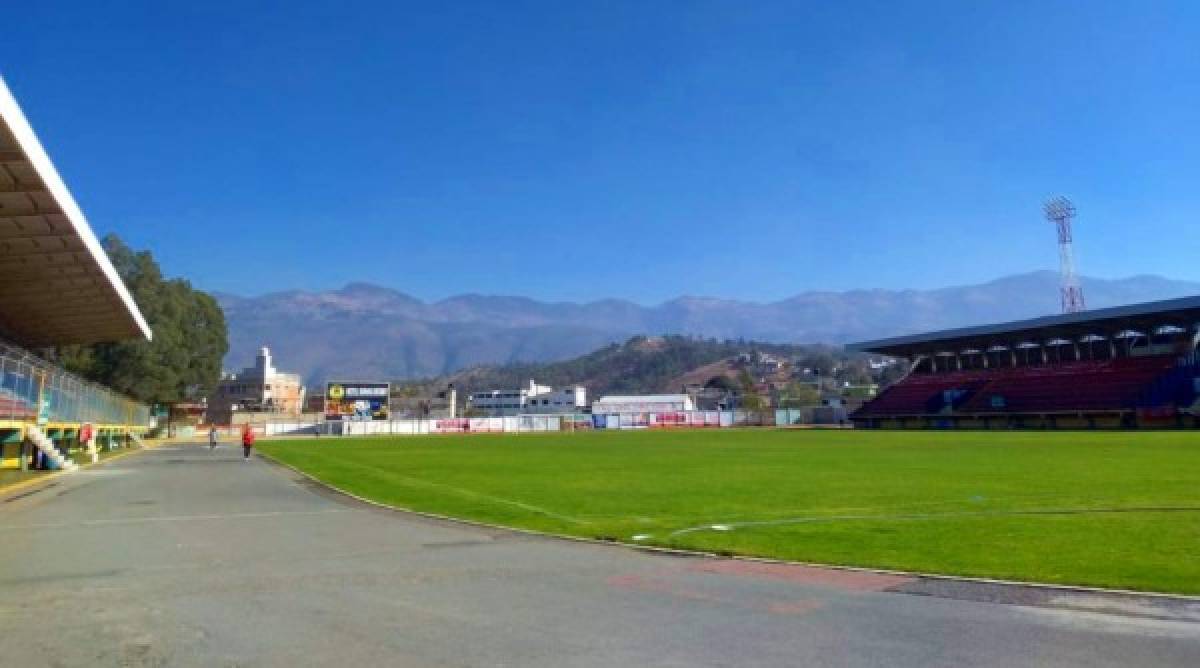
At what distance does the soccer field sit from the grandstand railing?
33.9ft

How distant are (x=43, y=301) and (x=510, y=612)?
128 ft

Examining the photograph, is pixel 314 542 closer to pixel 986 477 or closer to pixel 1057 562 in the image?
pixel 1057 562

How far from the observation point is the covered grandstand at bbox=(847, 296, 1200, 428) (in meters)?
74.5

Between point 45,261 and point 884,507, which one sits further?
point 45,261

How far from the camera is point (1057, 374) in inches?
3460

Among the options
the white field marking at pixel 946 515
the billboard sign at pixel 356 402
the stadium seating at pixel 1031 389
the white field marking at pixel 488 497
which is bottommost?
the white field marking at pixel 946 515

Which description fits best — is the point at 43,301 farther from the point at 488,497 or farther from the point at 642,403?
the point at 642,403

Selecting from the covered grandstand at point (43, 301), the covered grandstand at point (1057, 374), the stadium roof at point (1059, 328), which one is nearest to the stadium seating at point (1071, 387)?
the covered grandstand at point (1057, 374)

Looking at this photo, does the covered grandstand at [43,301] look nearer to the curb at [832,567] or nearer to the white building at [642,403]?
the curb at [832,567]

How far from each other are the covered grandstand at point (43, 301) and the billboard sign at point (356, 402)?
81731 millimetres

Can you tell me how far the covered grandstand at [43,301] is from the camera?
19.7 meters

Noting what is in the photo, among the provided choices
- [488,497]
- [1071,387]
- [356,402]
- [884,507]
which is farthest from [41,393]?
[356,402]

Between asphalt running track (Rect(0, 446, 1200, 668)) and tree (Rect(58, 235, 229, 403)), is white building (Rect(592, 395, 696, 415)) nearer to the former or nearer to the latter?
tree (Rect(58, 235, 229, 403))

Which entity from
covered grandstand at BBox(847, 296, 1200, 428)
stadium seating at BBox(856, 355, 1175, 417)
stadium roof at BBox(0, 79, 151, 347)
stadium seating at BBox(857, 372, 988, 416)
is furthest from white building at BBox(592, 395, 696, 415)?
stadium roof at BBox(0, 79, 151, 347)
